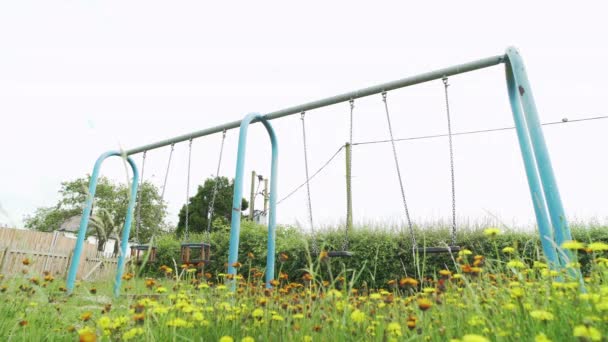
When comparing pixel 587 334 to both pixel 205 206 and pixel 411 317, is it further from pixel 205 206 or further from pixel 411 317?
pixel 205 206

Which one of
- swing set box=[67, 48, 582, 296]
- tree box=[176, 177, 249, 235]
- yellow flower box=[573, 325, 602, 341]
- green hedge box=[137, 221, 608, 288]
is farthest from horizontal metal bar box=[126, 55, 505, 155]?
tree box=[176, 177, 249, 235]

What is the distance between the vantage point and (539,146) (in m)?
3.07

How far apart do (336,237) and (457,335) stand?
7420 mm

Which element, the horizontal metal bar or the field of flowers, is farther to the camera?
the horizontal metal bar

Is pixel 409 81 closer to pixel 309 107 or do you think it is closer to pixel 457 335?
pixel 309 107

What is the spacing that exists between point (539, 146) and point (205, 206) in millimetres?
23339

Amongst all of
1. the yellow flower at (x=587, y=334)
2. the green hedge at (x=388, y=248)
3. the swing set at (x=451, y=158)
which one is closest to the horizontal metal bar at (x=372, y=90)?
the swing set at (x=451, y=158)

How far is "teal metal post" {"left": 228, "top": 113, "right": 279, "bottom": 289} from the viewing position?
173 inches

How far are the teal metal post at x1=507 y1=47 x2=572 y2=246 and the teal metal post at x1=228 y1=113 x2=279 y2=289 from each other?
2806 mm

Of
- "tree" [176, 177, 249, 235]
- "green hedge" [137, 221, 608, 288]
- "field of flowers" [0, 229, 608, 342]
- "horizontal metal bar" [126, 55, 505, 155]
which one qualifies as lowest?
"field of flowers" [0, 229, 608, 342]

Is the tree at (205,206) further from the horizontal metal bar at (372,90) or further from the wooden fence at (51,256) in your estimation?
the horizontal metal bar at (372,90)

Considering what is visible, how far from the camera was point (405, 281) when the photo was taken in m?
1.68

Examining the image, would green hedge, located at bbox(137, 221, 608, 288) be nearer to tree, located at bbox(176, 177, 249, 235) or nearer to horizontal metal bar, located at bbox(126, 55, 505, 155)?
horizontal metal bar, located at bbox(126, 55, 505, 155)

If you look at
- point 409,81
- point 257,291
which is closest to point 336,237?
point 409,81
